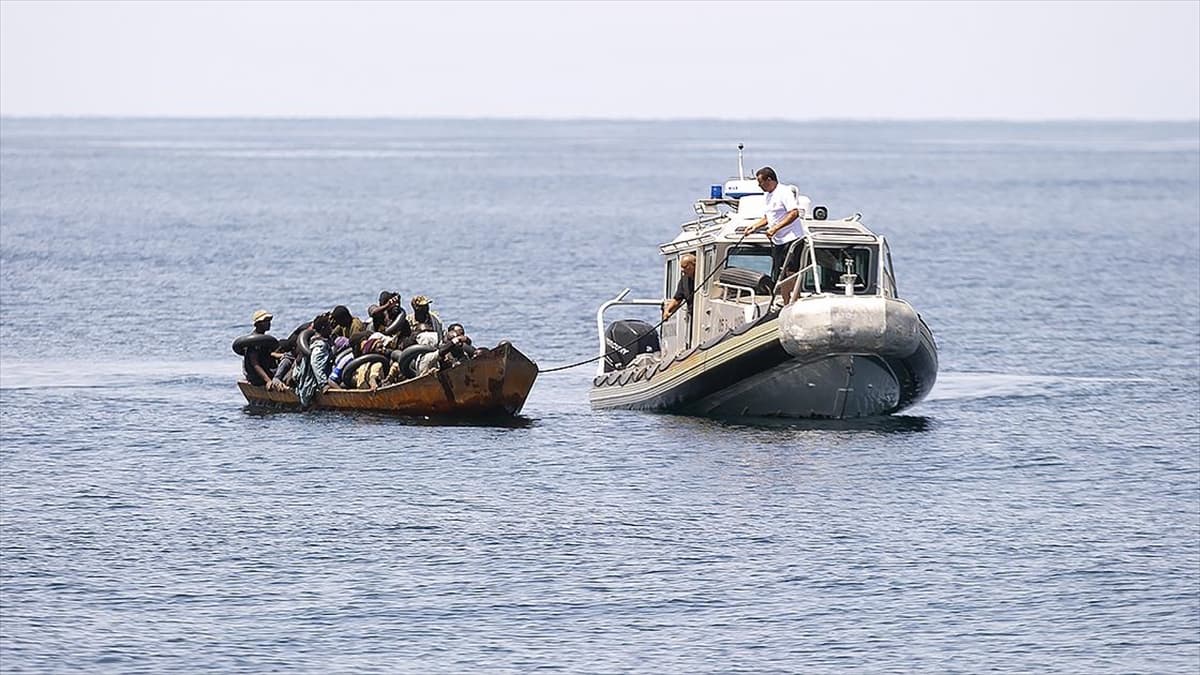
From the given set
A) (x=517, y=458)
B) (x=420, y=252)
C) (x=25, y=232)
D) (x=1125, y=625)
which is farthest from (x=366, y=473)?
(x=25, y=232)

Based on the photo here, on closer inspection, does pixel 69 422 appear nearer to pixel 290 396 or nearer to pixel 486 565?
pixel 290 396

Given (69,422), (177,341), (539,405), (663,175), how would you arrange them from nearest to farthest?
1. (69,422)
2. (539,405)
3. (177,341)
4. (663,175)

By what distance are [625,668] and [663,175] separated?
163m

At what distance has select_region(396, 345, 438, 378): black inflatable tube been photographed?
36625 millimetres

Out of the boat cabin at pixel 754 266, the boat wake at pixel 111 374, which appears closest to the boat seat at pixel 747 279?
the boat cabin at pixel 754 266

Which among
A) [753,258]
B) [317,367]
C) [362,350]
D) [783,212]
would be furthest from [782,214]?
[317,367]

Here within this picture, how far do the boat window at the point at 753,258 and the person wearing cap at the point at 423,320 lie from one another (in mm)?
5148

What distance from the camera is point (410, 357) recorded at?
36812 mm

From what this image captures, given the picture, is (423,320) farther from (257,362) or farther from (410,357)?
(257,362)

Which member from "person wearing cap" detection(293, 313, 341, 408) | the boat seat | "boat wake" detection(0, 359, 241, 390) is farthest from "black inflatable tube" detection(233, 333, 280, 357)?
the boat seat

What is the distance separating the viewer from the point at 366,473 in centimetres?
3256

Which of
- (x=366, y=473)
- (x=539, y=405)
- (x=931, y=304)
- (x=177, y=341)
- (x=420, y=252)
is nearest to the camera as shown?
(x=366, y=473)

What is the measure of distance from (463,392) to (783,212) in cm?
616

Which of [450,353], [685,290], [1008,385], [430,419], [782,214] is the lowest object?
[1008,385]
